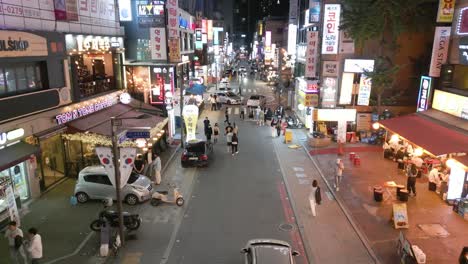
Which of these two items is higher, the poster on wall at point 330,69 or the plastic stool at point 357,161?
the poster on wall at point 330,69

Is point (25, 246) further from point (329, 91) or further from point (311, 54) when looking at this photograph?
point (311, 54)

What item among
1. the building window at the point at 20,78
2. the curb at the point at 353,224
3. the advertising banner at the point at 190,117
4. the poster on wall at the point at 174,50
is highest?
the poster on wall at the point at 174,50

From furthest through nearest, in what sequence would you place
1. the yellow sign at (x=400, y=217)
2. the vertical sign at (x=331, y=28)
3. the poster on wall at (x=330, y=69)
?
the poster on wall at (x=330, y=69)
the vertical sign at (x=331, y=28)
the yellow sign at (x=400, y=217)

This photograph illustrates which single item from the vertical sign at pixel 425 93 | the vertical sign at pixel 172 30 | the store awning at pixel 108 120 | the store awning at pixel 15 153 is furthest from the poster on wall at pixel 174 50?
the vertical sign at pixel 425 93

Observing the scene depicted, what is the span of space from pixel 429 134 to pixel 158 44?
742 inches

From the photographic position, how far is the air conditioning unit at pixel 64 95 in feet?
61.5

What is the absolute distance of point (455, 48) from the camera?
19547mm

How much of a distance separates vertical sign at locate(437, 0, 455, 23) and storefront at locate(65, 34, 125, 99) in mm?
19994

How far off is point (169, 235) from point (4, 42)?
10151 mm

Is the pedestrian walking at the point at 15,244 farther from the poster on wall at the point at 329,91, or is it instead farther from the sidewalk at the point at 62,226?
the poster on wall at the point at 329,91

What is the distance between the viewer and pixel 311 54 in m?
29.4

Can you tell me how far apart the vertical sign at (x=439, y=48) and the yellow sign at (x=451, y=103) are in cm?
129

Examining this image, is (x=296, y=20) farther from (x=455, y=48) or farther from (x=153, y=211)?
(x=153, y=211)

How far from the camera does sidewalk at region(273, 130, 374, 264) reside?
1338cm
